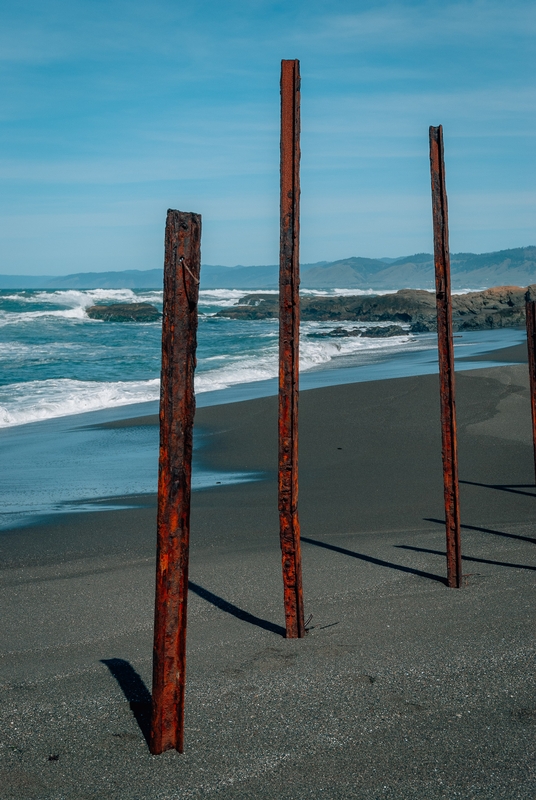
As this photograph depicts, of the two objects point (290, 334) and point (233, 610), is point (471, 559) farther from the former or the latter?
point (290, 334)

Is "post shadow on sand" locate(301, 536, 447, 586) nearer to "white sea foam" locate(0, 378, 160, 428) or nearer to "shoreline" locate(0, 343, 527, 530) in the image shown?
"shoreline" locate(0, 343, 527, 530)

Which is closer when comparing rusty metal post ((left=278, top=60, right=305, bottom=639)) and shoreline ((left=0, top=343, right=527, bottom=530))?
rusty metal post ((left=278, top=60, right=305, bottom=639))

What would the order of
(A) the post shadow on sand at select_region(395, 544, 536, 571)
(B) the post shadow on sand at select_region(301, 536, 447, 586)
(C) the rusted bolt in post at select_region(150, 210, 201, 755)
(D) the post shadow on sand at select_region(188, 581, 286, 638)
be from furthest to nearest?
(A) the post shadow on sand at select_region(395, 544, 536, 571) < (B) the post shadow on sand at select_region(301, 536, 447, 586) < (D) the post shadow on sand at select_region(188, 581, 286, 638) < (C) the rusted bolt in post at select_region(150, 210, 201, 755)

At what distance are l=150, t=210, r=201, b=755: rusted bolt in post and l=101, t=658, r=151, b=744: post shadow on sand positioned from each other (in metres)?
0.24

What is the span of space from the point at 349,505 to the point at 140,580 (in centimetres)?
287

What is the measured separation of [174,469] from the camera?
115 inches

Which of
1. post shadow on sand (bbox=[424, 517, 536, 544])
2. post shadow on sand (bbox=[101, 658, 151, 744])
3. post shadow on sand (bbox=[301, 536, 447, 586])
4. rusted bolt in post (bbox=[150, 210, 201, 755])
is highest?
rusted bolt in post (bbox=[150, 210, 201, 755])

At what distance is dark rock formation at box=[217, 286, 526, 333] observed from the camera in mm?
40656

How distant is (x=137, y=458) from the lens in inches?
407

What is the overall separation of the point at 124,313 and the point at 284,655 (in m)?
Answer: 56.9

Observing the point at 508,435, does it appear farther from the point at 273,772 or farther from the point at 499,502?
the point at 273,772

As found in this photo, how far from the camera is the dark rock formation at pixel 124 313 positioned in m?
58.0

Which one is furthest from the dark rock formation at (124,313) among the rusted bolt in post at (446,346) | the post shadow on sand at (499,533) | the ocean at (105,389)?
the rusted bolt in post at (446,346)

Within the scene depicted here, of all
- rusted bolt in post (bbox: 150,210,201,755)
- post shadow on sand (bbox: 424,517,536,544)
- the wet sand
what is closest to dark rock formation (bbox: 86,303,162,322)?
the wet sand
